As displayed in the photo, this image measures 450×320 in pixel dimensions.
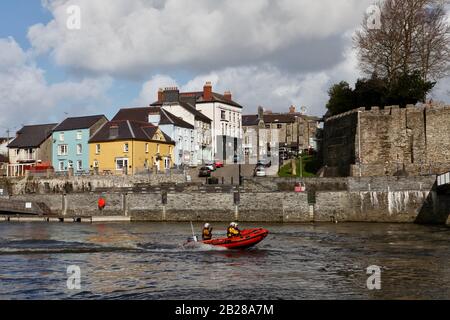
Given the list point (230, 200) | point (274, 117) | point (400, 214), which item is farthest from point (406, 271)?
point (274, 117)

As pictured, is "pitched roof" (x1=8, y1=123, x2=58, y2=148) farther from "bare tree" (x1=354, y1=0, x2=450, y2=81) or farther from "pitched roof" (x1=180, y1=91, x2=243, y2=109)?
"bare tree" (x1=354, y1=0, x2=450, y2=81)

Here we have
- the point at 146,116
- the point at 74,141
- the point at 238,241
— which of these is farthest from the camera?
the point at 146,116

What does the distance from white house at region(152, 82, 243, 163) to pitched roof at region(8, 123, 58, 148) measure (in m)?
16.1

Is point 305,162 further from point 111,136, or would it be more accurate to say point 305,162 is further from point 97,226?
point 97,226

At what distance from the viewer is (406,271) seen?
83.1 feet

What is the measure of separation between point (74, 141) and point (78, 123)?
8.34 ft

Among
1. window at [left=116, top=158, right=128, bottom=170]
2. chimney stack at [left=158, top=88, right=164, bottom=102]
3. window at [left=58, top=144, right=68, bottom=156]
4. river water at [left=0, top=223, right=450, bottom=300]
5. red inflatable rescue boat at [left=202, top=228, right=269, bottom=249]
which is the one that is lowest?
river water at [left=0, top=223, right=450, bottom=300]

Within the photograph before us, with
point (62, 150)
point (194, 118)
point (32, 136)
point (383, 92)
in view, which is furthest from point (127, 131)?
point (383, 92)

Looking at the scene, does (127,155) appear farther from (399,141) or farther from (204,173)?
(399,141)

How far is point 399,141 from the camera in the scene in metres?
54.7

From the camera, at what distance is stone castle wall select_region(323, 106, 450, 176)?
5331 cm

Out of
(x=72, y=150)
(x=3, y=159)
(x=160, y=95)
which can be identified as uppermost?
(x=160, y=95)

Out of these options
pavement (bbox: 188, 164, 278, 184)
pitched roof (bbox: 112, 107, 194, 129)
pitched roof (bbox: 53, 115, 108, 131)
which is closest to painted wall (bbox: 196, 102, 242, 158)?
pitched roof (bbox: 112, 107, 194, 129)
